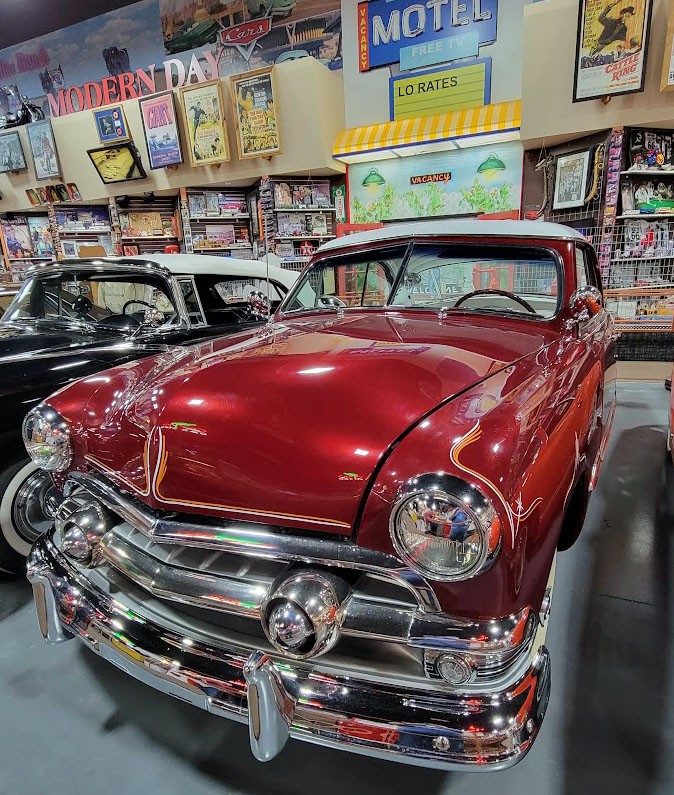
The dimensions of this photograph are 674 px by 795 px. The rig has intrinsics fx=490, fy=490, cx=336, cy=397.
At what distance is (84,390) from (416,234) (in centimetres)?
149

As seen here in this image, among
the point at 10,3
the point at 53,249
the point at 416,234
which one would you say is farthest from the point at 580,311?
the point at 10,3

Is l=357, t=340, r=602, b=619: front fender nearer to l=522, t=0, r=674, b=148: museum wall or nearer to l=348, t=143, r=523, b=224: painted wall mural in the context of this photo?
l=522, t=0, r=674, b=148: museum wall

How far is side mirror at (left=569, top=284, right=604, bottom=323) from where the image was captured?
1885 millimetres

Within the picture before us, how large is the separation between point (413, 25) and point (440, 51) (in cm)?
51

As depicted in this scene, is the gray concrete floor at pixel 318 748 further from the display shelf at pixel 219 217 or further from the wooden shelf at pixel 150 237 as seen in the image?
the wooden shelf at pixel 150 237

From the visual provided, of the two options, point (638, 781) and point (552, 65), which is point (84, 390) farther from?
point (552, 65)

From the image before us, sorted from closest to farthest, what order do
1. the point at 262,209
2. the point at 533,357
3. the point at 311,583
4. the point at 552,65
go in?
the point at 311,583, the point at 533,357, the point at 552,65, the point at 262,209

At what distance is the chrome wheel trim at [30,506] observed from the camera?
2.14 meters

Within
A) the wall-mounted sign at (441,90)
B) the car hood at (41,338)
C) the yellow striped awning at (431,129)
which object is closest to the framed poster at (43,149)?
the yellow striped awning at (431,129)

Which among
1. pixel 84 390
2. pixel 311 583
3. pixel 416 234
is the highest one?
pixel 416 234

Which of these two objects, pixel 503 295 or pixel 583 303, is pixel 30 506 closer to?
pixel 503 295

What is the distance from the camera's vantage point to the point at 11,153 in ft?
29.4

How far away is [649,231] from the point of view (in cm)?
566

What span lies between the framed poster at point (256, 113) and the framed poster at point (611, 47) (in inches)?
148
